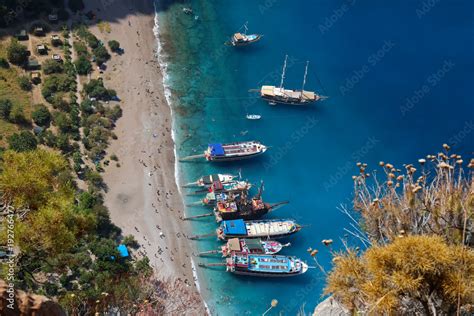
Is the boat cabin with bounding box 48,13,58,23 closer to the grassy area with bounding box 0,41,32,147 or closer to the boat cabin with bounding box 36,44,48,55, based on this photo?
the boat cabin with bounding box 36,44,48,55

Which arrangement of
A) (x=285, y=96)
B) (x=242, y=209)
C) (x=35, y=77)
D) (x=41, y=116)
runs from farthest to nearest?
(x=285, y=96)
(x=35, y=77)
(x=41, y=116)
(x=242, y=209)

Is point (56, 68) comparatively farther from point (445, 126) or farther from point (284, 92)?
point (445, 126)

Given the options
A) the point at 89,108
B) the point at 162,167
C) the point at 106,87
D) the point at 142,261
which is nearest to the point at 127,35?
the point at 106,87

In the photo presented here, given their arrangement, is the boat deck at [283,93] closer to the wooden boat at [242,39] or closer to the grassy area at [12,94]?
the wooden boat at [242,39]

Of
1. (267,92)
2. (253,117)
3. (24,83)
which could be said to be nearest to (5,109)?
Result: (24,83)

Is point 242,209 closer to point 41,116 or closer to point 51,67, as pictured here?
point 41,116

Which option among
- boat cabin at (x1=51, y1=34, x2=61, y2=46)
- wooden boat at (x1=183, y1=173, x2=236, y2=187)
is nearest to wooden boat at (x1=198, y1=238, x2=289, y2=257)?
wooden boat at (x1=183, y1=173, x2=236, y2=187)
